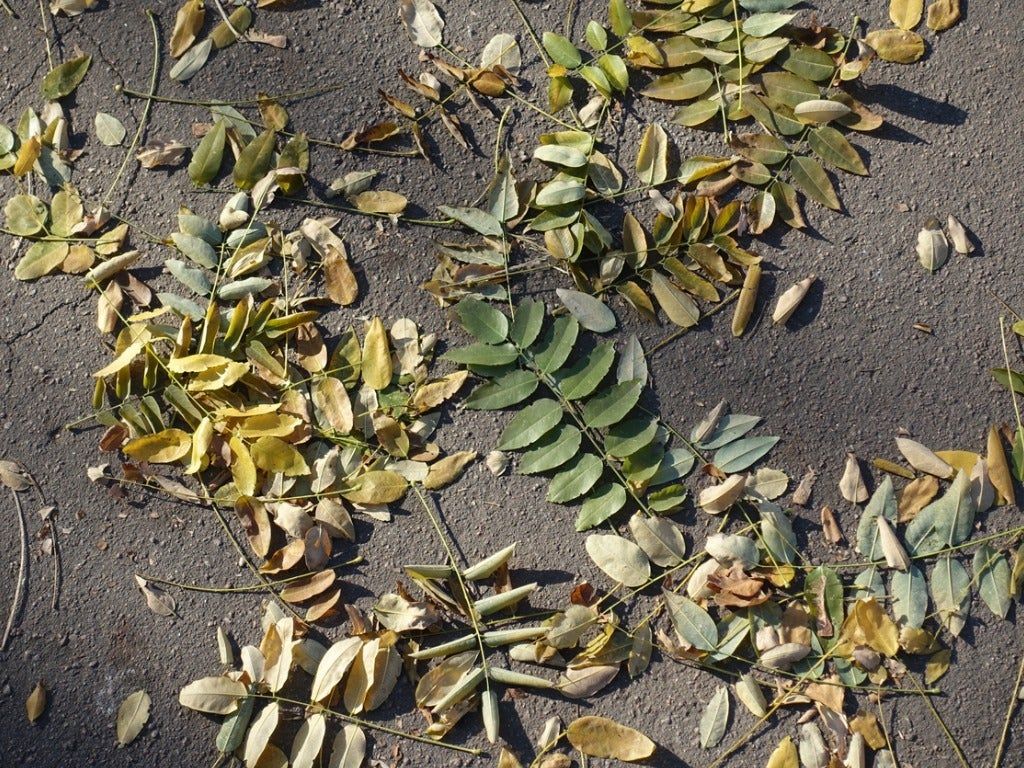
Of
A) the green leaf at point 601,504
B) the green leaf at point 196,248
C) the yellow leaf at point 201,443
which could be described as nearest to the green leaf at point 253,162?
the green leaf at point 196,248

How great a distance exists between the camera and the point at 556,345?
1.75 meters

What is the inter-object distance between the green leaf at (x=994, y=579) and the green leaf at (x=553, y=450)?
0.85 metres

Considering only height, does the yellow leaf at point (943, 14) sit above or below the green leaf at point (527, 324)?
above

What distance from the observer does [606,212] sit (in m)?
1.81

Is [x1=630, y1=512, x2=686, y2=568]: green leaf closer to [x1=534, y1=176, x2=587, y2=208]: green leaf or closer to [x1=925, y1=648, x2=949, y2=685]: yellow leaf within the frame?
[x1=925, y1=648, x2=949, y2=685]: yellow leaf

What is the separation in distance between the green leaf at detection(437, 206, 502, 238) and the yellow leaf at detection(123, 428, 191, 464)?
734mm

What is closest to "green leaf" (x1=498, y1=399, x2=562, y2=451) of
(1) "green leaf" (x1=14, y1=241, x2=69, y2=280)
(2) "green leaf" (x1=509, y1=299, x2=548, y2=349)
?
(2) "green leaf" (x1=509, y1=299, x2=548, y2=349)

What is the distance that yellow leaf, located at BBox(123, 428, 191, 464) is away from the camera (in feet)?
5.72

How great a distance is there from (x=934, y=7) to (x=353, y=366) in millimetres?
1478

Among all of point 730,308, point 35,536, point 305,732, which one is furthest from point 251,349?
point 730,308

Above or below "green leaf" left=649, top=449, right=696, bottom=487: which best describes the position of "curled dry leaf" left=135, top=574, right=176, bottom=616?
below

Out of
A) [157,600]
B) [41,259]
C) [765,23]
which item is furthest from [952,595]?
[41,259]

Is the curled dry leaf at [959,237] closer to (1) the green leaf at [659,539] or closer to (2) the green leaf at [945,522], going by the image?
(2) the green leaf at [945,522]

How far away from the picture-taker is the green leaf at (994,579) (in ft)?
5.59
